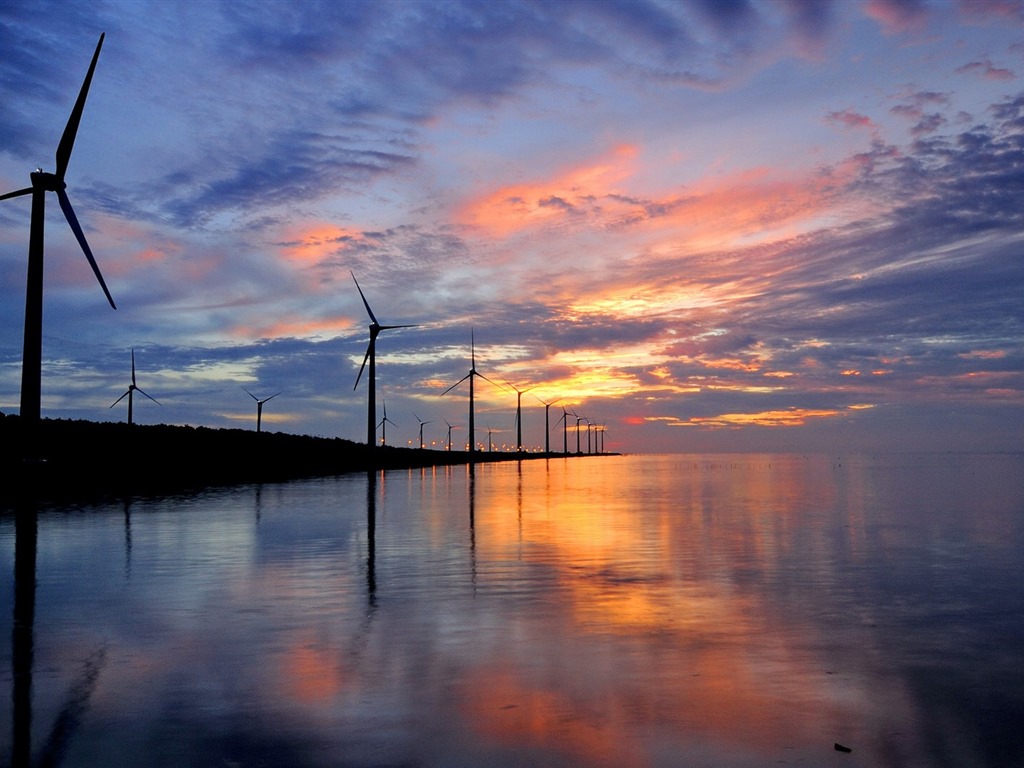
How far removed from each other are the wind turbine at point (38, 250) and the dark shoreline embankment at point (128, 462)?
181 cm

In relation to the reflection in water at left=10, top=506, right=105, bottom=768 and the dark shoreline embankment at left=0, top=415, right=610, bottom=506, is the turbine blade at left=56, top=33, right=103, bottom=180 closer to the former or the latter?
the dark shoreline embankment at left=0, top=415, right=610, bottom=506

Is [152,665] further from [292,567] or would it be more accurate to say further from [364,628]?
[292,567]

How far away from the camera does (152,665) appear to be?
40.9 feet

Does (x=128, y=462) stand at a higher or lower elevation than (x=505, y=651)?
higher

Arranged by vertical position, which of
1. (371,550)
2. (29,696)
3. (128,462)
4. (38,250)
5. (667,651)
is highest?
(38,250)

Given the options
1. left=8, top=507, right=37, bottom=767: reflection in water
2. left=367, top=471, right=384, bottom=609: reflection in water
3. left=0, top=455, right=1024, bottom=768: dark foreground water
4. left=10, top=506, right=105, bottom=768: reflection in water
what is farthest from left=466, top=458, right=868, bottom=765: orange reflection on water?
left=8, top=507, right=37, bottom=767: reflection in water

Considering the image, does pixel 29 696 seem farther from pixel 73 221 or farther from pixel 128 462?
pixel 128 462

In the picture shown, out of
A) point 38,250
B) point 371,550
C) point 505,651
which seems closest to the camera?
point 505,651

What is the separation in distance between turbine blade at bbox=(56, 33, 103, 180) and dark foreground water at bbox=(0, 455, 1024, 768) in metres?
28.5

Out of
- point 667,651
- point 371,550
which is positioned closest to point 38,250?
point 371,550

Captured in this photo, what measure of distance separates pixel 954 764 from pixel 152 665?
9.89 meters

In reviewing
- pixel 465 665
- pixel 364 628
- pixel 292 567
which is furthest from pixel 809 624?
pixel 292 567

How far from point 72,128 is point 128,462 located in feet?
115

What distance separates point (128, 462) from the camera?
78125mm
